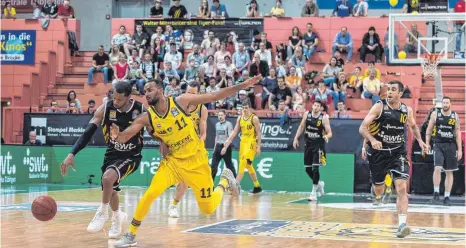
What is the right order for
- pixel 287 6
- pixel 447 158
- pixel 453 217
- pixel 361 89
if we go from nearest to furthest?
1. pixel 453 217
2. pixel 447 158
3. pixel 361 89
4. pixel 287 6

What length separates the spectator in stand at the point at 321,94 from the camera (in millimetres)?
24531

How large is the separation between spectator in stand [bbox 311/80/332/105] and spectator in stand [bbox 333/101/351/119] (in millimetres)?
509

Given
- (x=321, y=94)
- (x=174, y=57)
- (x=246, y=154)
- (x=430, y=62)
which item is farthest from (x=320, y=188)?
(x=174, y=57)

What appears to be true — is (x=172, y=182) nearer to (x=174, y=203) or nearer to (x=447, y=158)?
(x=174, y=203)

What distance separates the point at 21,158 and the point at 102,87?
5.33m

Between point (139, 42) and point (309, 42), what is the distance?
20.6 feet

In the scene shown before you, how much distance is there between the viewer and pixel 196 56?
27.4 meters

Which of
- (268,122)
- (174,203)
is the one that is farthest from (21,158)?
(174,203)

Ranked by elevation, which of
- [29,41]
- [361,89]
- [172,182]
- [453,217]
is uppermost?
[29,41]

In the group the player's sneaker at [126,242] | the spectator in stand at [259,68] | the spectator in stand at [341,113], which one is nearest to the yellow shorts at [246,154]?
the spectator in stand at [341,113]

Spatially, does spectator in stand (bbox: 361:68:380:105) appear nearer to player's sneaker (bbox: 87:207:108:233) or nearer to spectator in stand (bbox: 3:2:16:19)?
spectator in stand (bbox: 3:2:16:19)

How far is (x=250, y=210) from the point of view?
15812 millimetres

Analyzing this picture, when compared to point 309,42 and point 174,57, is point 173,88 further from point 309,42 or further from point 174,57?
point 309,42

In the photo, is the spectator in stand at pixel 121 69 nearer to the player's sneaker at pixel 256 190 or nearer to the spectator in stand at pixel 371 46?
the spectator in stand at pixel 371 46
